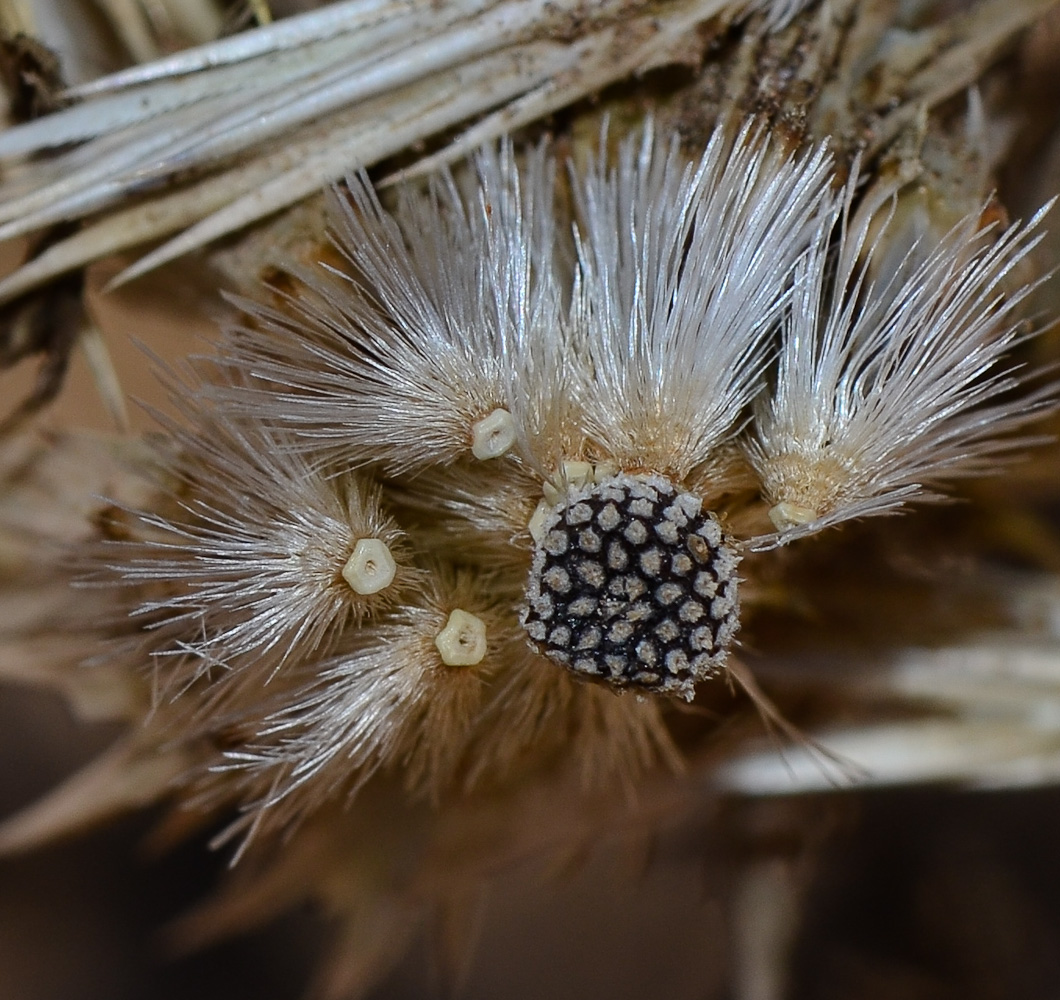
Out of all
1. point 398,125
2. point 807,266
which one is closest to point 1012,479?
point 807,266

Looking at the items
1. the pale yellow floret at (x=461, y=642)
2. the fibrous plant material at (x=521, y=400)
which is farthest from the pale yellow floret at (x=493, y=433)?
the pale yellow floret at (x=461, y=642)

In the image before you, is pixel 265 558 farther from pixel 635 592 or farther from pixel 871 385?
pixel 871 385

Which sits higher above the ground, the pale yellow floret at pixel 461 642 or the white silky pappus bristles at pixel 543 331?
the white silky pappus bristles at pixel 543 331

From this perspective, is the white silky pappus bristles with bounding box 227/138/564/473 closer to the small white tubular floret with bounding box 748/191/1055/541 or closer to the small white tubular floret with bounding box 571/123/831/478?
the small white tubular floret with bounding box 571/123/831/478

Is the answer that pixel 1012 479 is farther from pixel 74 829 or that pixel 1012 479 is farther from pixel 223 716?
pixel 74 829

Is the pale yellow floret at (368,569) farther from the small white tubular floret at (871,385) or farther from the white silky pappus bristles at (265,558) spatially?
the small white tubular floret at (871,385)

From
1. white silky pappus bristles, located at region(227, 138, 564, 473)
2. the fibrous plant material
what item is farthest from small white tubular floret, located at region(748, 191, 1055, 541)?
white silky pappus bristles, located at region(227, 138, 564, 473)
